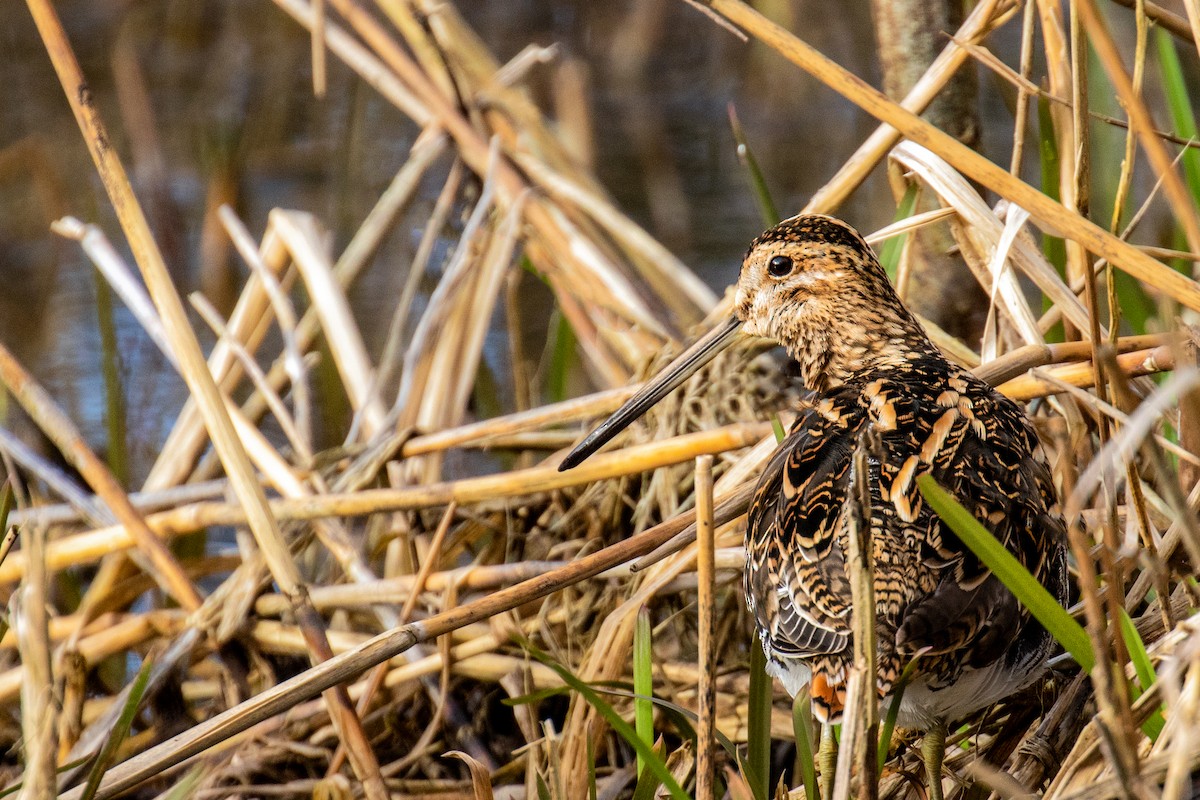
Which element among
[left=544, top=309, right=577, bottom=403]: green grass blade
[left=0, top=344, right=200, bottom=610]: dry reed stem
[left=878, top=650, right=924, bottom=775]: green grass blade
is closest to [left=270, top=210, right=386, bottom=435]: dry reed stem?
[left=544, top=309, right=577, bottom=403]: green grass blade

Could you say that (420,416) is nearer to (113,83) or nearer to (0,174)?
(0,174)

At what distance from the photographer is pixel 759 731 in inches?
66.7

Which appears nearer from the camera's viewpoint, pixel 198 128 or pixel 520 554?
Result: pixel 520 554

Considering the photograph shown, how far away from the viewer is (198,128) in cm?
584

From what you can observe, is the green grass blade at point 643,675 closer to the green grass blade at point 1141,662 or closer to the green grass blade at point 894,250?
the green grass blade at point 1141,662

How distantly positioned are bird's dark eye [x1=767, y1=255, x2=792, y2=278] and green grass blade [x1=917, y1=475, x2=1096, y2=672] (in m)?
0.85

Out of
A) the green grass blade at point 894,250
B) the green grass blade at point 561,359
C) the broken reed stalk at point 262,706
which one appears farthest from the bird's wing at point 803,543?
the green grass blade at point 561,359

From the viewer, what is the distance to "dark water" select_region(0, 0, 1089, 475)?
4695 millimetres

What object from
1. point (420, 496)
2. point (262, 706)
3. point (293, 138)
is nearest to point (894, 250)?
point (420, 496)

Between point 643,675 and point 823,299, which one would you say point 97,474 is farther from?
point 823,299

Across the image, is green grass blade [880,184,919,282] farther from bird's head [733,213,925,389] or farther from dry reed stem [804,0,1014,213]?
bird's head [733,213,925,389]

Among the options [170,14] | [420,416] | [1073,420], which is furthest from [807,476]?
[170,14]

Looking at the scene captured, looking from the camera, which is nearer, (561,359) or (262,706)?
(262,706)

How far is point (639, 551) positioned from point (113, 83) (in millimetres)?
4969
